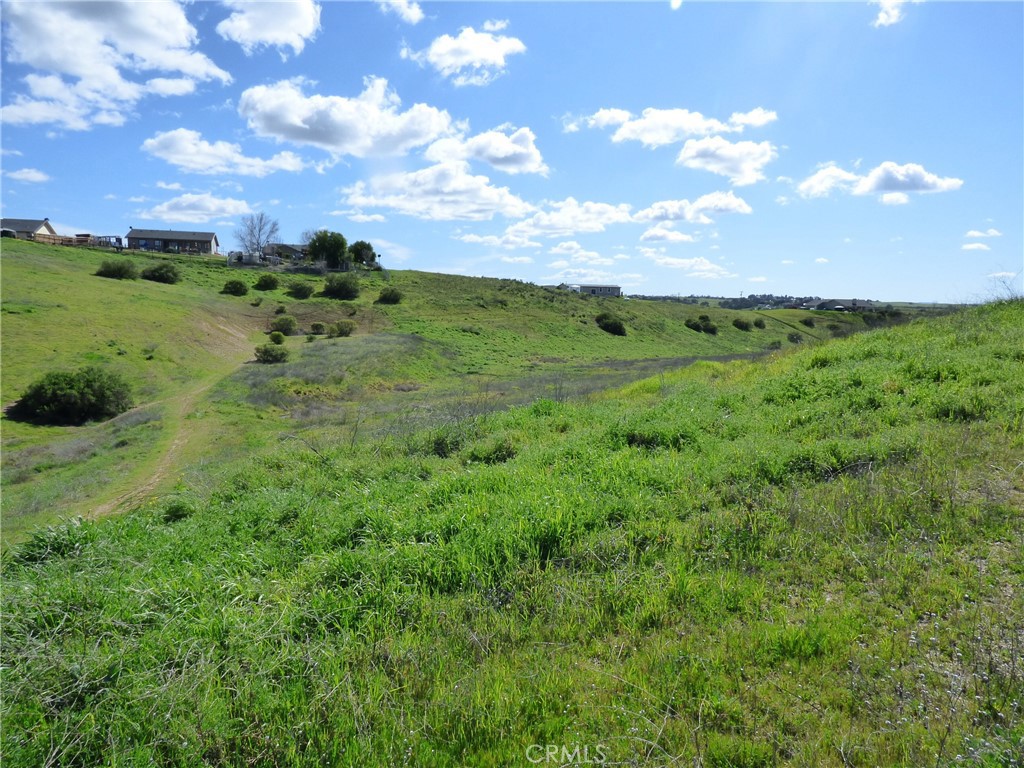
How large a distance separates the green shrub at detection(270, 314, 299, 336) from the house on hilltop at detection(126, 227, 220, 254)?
67.8 m

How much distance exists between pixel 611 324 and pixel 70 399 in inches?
1809

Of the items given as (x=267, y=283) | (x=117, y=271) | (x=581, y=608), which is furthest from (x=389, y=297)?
(x=581, y=608)

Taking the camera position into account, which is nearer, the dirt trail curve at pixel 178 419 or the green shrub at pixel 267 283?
the dirt trail curve at pixel 178 419

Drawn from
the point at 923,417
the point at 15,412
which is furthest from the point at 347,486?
the point at 15,412

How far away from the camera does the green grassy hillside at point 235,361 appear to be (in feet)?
48.1

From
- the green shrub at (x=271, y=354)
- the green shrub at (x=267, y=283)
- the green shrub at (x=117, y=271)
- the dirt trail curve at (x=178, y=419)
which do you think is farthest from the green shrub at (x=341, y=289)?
the green shrub at (x=271, y=354)

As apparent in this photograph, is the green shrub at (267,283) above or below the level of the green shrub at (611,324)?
above

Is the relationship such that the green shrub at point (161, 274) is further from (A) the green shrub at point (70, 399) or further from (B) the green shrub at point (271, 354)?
(A) the green shrub at point (70, 399)

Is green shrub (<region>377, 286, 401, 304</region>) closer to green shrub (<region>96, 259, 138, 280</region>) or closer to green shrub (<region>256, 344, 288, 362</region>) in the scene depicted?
green shrub (<region>96, 259, 138, 280</region>)

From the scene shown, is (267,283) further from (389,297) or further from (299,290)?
(389,297)

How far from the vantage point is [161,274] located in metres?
46.8

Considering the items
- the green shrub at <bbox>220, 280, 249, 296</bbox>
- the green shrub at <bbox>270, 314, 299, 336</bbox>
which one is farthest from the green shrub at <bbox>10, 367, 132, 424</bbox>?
the green shrub at <bbox>220, 280, 249, 296</bbox>

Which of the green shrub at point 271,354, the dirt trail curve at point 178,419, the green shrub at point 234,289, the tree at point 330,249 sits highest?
the tree at point 330,249

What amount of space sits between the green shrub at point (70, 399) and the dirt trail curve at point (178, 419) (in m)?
1.44
